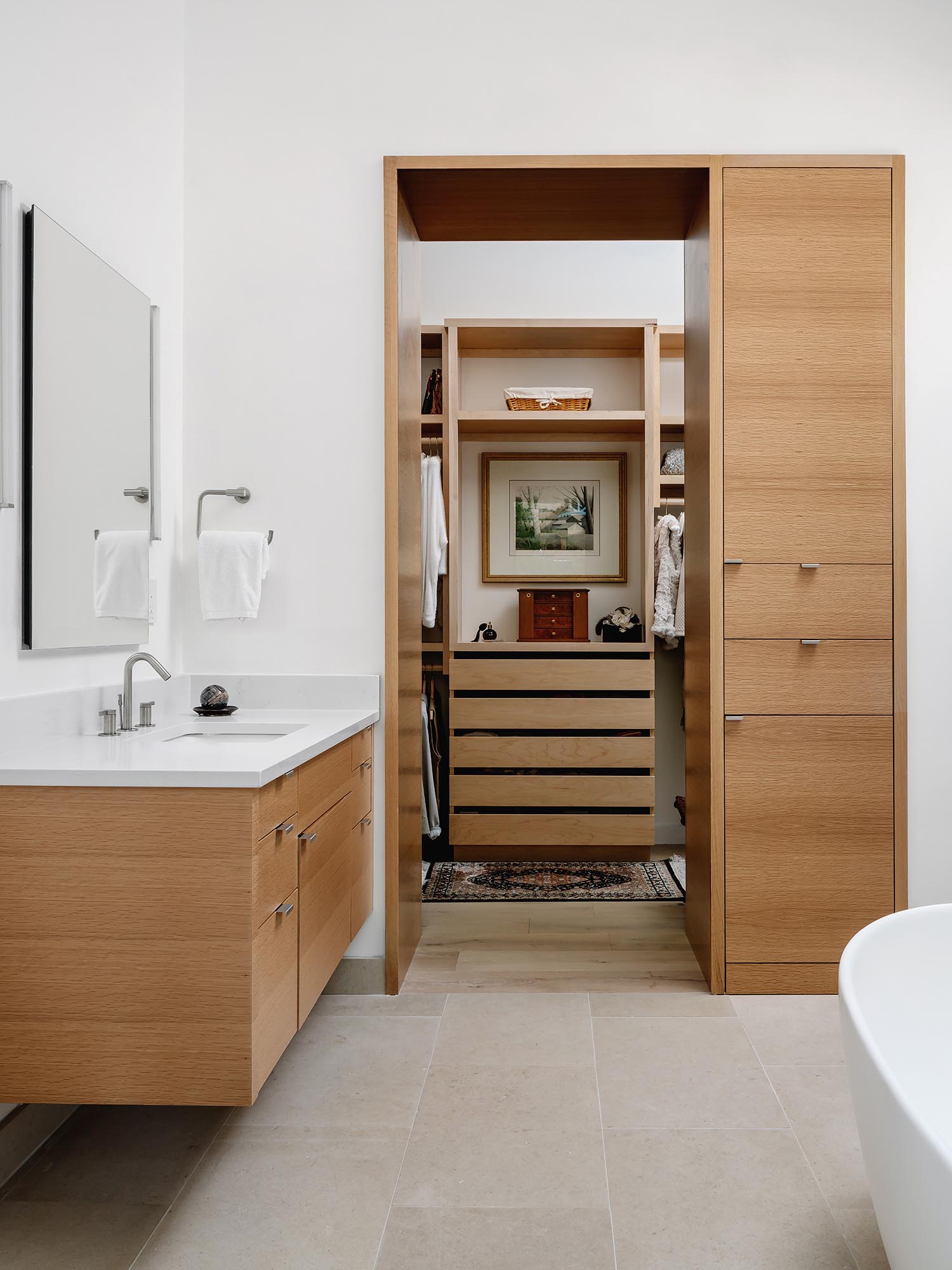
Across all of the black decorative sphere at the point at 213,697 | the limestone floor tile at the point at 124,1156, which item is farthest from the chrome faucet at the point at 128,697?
the limestone floor tile at the point at 124,1156

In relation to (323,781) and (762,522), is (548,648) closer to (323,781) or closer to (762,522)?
(762,522)

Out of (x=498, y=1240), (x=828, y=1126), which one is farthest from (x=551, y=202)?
(x=498, y=1240)

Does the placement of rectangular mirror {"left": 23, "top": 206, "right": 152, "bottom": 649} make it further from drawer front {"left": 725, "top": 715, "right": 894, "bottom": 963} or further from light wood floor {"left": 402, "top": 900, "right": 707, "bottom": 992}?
drawer front {"left": 725, "top": 715, "right": 894, "bottom": 963}

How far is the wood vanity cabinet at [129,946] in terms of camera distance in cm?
151

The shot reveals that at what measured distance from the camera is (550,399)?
13.1 feet

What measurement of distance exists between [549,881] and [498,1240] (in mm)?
2170

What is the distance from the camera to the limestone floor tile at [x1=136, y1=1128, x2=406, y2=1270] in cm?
148

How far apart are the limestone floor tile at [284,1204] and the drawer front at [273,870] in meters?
0.52

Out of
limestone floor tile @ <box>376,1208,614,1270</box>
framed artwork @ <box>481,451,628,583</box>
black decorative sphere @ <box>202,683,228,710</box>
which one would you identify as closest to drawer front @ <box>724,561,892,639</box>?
black decorative sphere @ <box>202,683,228,710</box>

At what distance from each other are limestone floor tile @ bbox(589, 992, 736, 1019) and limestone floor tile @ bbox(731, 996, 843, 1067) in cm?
6

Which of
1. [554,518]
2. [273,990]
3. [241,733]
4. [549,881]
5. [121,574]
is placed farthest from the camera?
[554,518]

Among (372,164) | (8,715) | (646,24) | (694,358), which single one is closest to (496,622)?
(694,358)

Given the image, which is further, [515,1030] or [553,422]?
[553,422]

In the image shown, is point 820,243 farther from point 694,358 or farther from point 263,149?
point 263,149
